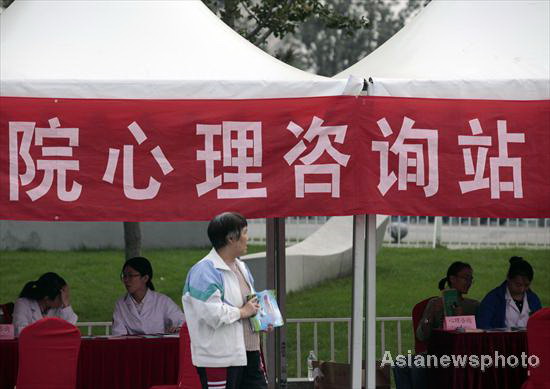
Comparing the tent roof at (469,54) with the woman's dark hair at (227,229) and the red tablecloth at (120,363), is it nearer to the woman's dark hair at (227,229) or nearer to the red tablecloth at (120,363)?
the woman's dark hair at (227,229)

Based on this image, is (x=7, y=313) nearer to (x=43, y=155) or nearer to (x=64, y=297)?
(x=64, y=297)

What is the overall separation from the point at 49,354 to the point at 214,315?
1746mm

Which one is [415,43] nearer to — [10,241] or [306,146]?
[306,146]

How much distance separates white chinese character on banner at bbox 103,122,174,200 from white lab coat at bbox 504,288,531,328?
3519 millimetres

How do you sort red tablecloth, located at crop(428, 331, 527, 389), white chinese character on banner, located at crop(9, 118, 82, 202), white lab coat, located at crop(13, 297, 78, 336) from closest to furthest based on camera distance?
1. white chinese character on banner, located at crop(9, 118, 82, 202)
2. red tablecloth, located at crop(428, 331, 527, 389)
3. white lab coat, located at crop(13, 297, 78, 336)

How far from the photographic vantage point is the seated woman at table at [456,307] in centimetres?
935

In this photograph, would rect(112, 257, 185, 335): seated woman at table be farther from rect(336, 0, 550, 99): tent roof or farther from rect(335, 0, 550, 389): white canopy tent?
rect(336, 0, 550, 99): tent roof

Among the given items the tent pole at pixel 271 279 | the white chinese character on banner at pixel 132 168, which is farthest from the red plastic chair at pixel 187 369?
the tent pole at pixel 271 279

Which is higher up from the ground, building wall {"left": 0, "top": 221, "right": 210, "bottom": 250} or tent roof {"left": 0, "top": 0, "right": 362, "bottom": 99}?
tent roof {"left": 0, "top": 0, "right": 362, "bottom": 99}

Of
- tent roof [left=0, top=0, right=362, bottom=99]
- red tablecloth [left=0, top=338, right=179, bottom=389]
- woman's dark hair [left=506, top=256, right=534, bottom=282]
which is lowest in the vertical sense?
red tablecloth [left=0, top=338, right=179, bottom=389]

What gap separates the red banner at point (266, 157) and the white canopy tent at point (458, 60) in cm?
12

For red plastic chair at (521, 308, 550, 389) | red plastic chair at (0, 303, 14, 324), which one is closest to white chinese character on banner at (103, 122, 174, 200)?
red plastic chair at (521, 308, 550, 389)

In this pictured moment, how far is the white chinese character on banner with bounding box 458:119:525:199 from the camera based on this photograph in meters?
7.48

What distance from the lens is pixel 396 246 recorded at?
73.6 ft
